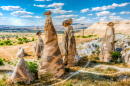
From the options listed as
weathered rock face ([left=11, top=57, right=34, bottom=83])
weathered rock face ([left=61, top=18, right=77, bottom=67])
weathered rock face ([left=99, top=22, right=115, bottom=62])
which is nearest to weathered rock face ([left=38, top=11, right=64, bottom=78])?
weathered rock face ([left=11, top=57, right=34, bottom=83])

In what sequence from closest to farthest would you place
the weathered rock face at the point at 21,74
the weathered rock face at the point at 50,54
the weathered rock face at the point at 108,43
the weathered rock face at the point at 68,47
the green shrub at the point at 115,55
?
1. the weathered rock face at the point at 21,74
2. the weathered rock face at the point at 50,54
3. the weathered rock face at the point at 68,47
4. the green shrub at the point at 115,55
5. the weathered rock face at the point at 108,43

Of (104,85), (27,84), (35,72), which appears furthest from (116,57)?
(27,84)

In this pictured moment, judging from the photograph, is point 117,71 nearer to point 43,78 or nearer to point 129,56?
point 129,56

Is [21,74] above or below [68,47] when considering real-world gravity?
below

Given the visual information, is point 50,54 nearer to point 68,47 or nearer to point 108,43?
point 68,47

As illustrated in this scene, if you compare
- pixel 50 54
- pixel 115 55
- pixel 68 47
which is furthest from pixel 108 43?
pixel 50 54

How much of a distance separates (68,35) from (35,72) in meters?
6.31

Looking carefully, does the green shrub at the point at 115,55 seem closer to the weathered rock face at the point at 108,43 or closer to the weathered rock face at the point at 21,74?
the weathered rock face at the point at 108,43

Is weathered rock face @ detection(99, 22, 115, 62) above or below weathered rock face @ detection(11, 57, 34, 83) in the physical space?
above

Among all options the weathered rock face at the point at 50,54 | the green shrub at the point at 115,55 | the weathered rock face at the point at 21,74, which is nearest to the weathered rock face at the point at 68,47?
the weathered rock face at the point at 50,54

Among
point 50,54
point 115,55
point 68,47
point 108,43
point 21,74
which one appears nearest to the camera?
point 21,74

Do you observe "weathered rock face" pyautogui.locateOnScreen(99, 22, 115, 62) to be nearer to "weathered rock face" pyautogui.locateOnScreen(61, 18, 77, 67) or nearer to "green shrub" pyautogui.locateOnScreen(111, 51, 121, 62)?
"green shrub" pyautogui.locateOnScreen(111, 51, 121, 62)

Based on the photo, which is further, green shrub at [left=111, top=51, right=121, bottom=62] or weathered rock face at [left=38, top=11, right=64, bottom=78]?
green shrub at [left=111, top=51, right=121, bottom=62]

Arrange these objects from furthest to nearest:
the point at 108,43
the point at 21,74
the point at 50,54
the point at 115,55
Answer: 1. the point at 108,43
2. the point at 115,55
3. the point at 50,54
4. the point at 21,74
